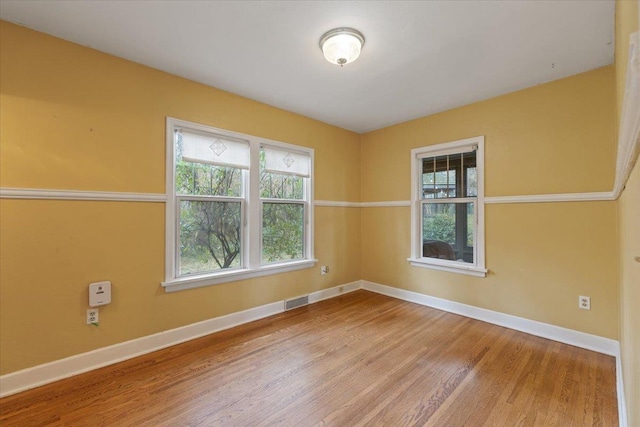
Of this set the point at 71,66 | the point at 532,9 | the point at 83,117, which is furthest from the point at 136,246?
the point at 532,9

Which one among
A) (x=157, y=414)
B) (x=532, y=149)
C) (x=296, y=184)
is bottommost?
(x=157, y=414)

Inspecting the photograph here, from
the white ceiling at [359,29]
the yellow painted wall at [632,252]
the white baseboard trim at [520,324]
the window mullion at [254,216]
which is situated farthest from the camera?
the window mullion at [254,216]

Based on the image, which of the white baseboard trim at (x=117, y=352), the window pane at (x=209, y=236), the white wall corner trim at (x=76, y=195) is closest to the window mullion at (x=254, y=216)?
the window pane at (x=209, y=236)

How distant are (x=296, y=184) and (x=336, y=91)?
1265 millimetres

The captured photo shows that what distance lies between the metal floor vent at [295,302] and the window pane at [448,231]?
1710mm

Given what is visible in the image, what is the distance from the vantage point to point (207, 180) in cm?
289

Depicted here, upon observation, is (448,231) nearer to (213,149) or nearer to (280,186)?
(280,186)

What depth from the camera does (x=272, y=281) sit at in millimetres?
3354

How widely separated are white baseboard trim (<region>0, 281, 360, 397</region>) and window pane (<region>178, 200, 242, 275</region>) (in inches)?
21.7

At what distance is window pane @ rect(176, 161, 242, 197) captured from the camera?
108 inches

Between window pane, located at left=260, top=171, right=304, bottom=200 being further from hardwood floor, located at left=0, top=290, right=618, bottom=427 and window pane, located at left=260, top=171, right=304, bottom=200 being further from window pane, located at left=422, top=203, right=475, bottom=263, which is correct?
window pane, located at left=422, top=203, right=475, bottom=263

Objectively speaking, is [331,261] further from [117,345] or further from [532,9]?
[532,9]

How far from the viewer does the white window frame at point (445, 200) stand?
10.4 feet

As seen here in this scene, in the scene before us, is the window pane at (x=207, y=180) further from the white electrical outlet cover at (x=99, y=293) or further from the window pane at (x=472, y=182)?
the window pane at (x=472, y=182)
